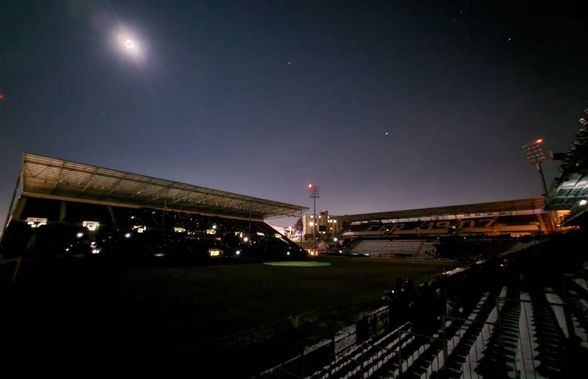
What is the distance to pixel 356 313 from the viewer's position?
6.47 meters

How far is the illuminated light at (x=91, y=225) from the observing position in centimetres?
2343

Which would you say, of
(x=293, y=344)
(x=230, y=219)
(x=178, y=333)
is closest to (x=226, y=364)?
(x=293, y=344)

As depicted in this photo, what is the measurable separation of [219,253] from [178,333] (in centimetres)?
2388

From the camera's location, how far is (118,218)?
2670 centimetres

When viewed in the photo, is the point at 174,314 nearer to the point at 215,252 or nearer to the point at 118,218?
the point at 215,252

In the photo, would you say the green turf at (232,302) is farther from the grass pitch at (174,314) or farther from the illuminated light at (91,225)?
the illuminated light at (91,225)

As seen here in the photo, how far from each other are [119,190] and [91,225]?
4625 mm

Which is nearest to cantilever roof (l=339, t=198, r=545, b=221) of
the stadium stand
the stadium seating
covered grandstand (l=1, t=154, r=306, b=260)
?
the stadium seating

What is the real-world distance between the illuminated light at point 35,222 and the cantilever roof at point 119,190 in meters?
3.54

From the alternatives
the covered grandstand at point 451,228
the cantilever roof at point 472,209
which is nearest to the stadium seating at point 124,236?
the covered grandstand at point 451,228

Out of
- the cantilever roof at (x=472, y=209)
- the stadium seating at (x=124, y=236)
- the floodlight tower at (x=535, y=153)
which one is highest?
the floodlight tower at (x=535, y=153)

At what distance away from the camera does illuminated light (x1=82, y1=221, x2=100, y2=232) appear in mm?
23428

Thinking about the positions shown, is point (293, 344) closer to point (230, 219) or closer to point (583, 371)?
point (583, 371)

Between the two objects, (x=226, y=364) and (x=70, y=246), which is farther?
(x=70, y=246)
